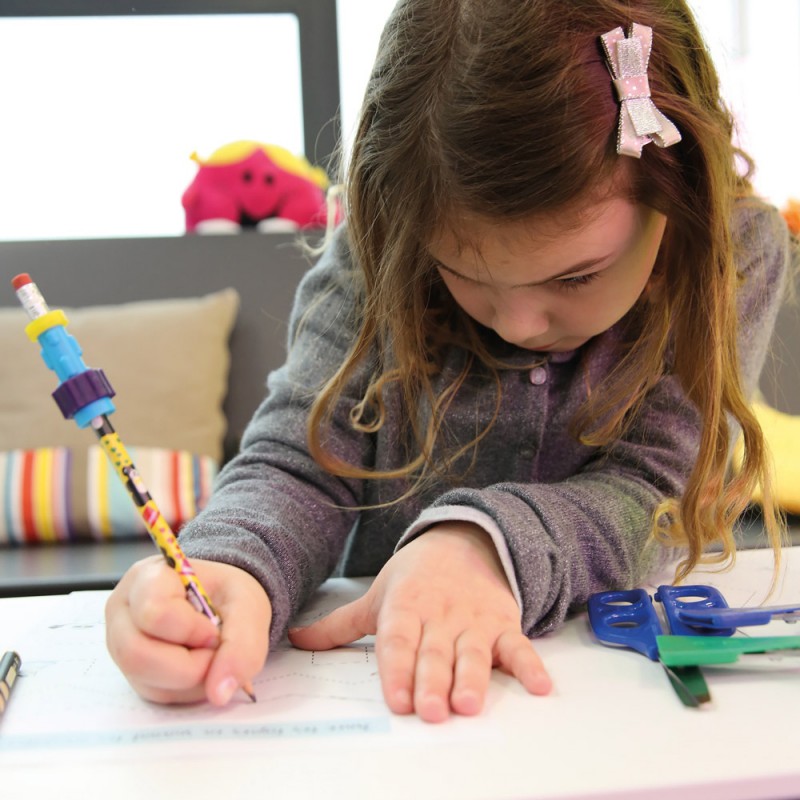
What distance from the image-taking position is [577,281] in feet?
1.80

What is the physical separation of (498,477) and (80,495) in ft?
2.13

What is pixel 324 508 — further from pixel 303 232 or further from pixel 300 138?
pixel 300 138

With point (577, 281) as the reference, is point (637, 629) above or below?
below

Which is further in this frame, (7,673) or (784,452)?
(784,452)

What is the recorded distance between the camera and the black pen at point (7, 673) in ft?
1.40

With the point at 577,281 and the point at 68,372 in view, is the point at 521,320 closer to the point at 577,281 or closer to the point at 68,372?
the point at 577,281

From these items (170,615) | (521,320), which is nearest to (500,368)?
(521,320)

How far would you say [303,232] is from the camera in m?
1.43

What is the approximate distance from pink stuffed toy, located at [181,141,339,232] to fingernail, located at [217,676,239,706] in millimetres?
1216

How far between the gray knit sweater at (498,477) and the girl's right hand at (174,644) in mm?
66

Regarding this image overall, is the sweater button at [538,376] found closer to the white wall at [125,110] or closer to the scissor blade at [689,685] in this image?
the scissor blade at [689,685]

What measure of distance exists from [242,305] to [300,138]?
0.77 meters

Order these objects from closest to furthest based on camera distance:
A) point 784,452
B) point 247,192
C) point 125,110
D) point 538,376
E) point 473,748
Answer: point 473,748
point 538,376
point 784,452
point 247,192
point 125,110

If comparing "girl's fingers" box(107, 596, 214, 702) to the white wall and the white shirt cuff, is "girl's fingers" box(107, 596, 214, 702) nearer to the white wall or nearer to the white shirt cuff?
the white shirt cuff
